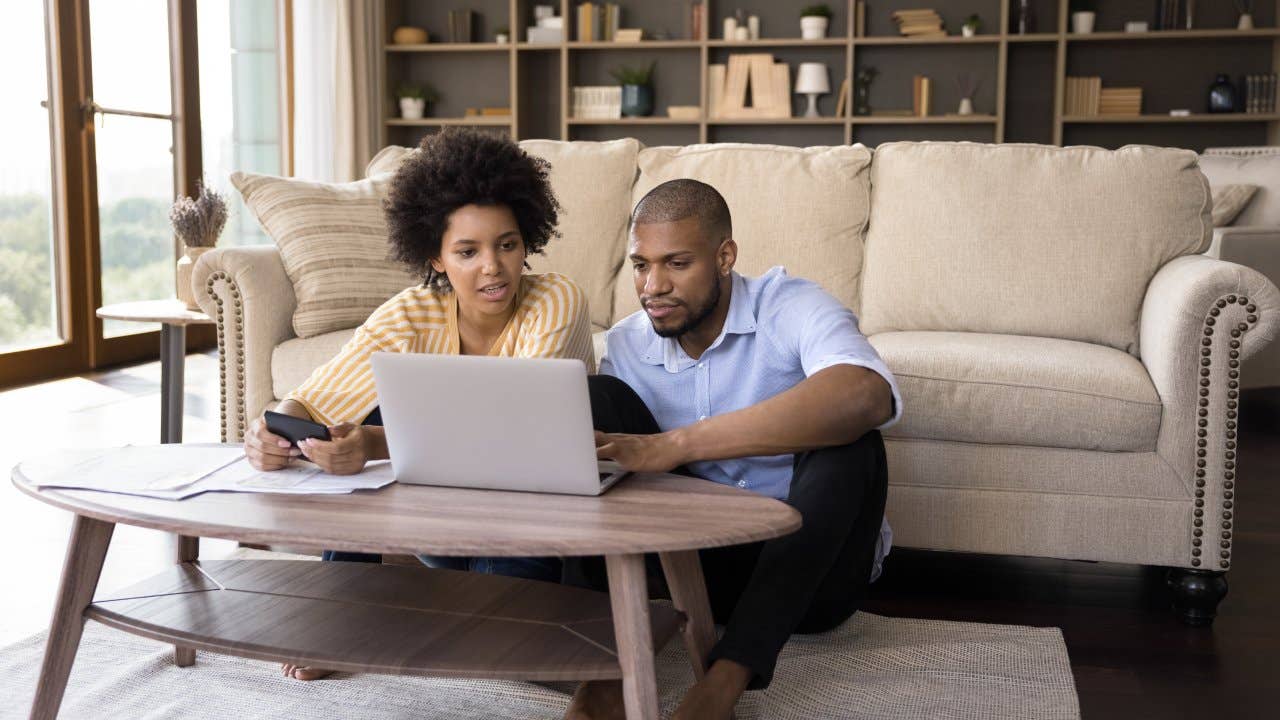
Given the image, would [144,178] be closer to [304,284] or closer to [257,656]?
[304,284]

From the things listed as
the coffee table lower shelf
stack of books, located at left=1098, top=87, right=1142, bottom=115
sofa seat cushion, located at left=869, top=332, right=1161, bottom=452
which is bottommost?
the coffee table lower shelf

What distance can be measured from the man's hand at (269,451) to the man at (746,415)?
398mm

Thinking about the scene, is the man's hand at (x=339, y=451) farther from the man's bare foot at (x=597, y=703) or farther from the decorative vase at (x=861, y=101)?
the decorative vase at (x=861, y=101)

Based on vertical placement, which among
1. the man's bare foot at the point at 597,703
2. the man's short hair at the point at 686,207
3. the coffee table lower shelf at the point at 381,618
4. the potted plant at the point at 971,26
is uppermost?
the potted plant at the point at 971,26

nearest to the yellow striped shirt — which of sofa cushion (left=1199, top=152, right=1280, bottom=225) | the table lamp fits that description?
sofa cushion (left=1199, top=152, right=1280, bottom=225)

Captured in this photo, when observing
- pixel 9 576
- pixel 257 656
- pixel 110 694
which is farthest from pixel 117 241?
pixel 257 656

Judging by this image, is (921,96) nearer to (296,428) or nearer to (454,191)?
(454,191)

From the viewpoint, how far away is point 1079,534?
7.13ft

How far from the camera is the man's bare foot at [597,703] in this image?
4.95ft

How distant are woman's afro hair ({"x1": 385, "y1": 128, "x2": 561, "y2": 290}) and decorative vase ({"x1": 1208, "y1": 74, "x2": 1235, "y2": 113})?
4963 mm

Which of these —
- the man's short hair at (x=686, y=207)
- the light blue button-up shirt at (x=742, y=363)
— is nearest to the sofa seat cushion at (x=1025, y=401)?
the light blue button-up shirt at (x=742, y=363)

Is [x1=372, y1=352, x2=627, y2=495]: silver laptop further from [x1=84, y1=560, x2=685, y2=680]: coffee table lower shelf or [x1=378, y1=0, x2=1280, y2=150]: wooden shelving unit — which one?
[x1=378, y1=0, x2=1280, y2=150]: wooden shelving unit

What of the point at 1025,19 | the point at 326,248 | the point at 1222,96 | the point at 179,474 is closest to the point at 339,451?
the point at 179,474

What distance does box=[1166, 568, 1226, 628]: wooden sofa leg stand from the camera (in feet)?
6.89
